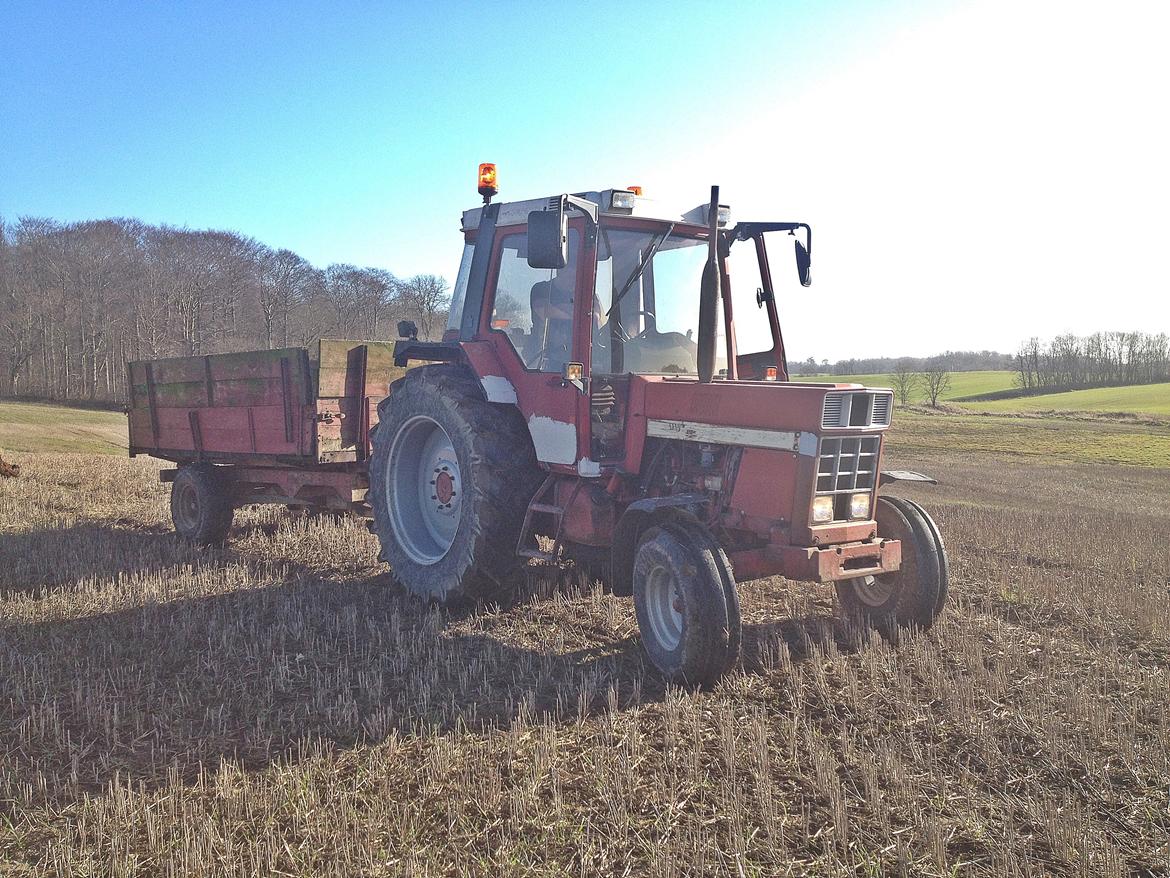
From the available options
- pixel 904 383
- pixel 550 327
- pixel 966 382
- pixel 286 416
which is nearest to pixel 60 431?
pixel 286 416

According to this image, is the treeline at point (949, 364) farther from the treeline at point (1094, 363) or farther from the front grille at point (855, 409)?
the front grille at point (855, 409)

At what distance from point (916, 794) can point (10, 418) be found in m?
→ 30.1

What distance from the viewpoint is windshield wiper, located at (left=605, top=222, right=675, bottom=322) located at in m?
5.66

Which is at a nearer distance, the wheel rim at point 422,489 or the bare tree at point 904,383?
the wheel rim at point 422,489

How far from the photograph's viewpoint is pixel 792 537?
4.87 meters

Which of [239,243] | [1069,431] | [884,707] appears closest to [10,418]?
[239,243]

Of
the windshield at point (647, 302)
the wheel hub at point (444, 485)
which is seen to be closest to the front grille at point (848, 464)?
the windshield at point (647, 302)

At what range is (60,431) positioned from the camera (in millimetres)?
24047

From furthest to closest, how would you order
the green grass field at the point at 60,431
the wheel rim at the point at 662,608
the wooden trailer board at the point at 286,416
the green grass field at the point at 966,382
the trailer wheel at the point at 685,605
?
the green grass field at the point at 966,382 → the green grass field at the point at 60,431 → the wooden trailer board at the point at 286,416 → the wheel rim at the point at 662,608 → the trailer wheel at the point at 685,605

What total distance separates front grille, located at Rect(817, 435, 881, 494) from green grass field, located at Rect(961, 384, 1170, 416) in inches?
1521

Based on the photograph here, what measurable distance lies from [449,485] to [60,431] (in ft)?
72.2

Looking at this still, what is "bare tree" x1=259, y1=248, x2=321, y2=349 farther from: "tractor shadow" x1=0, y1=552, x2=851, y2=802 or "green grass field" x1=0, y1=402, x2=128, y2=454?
"tractor shadow" x1=0, y1=552, x2=851, y2=802

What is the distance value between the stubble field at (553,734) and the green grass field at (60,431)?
14.9 metres

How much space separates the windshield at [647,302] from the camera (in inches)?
222
